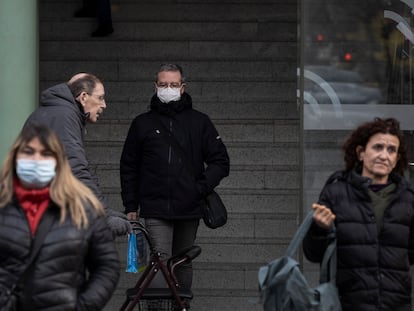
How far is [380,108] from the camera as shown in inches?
319

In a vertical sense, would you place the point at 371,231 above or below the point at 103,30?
below

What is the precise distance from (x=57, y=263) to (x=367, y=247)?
5.08ft

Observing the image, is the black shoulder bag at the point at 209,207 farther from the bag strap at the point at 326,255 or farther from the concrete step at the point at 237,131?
the bag strap at the point at 326,255

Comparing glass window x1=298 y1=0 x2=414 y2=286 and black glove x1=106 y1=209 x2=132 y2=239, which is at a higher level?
glass window x1=298 y1=0 x2=414 y2=286

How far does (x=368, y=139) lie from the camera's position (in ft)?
19.5

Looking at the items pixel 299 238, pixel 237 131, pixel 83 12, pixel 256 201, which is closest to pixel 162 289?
pixel 256 201

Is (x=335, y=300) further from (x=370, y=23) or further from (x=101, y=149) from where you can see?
(x=101, y=149)

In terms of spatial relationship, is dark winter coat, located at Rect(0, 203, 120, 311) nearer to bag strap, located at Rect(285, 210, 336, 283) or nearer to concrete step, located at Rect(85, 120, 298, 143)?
bag strap, located at Rect(285, 210, 336, 283)

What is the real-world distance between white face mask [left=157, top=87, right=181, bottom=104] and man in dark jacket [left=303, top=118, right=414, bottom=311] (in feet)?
8.09

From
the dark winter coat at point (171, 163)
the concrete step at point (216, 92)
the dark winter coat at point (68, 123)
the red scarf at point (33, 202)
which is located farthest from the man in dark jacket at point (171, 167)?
the red scarf at point (33, 202)

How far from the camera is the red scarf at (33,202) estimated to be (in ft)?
16.8

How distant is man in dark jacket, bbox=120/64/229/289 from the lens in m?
8.11

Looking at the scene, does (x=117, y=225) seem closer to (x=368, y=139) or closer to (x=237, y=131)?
(x=368, y=139)

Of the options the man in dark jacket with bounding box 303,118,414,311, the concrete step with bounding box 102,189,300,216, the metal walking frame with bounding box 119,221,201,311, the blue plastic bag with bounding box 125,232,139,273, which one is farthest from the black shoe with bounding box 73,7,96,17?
the man in dark jacket with bounding box 303,118,414,311
